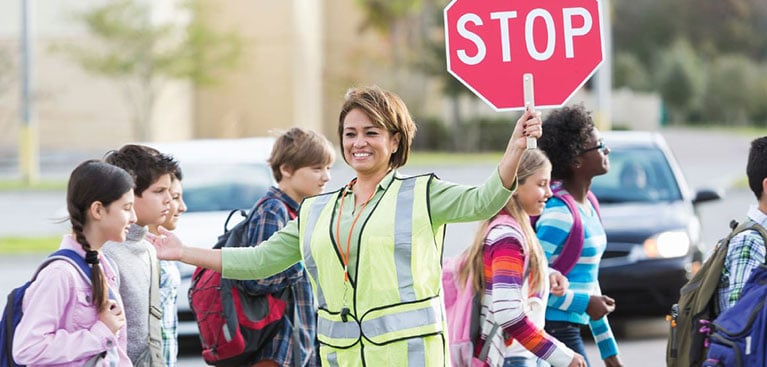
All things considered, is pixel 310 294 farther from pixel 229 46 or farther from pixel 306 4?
pixel 306 4

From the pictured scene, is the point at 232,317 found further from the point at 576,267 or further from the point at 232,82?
the point at 232,82

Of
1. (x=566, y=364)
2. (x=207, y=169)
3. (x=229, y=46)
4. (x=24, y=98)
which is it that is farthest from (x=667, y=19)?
(x=566, y=364)

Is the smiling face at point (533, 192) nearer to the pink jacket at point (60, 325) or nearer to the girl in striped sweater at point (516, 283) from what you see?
the girl in striped sweater at point (516, 283)

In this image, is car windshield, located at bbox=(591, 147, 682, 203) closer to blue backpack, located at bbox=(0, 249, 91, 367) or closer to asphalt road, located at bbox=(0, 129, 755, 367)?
asphalt road, located at bbox=(0, 129, 755, 367)

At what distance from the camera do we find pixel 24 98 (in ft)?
94.1

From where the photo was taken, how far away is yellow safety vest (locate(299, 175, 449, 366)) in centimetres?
395

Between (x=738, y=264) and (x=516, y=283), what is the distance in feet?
2.62

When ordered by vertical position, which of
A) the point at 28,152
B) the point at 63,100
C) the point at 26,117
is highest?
the point at 63,100

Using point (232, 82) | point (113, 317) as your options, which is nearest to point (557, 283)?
point (113, 317)

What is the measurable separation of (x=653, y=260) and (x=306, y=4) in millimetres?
38608

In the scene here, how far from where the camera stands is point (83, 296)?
13.5ft

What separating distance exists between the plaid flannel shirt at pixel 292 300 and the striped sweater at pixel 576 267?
1.01 metres

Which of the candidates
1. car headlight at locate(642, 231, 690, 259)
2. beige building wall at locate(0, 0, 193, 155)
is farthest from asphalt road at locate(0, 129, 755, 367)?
beige building wall at locate(0, 0, 193, 155)

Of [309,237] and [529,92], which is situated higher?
[529,92]
